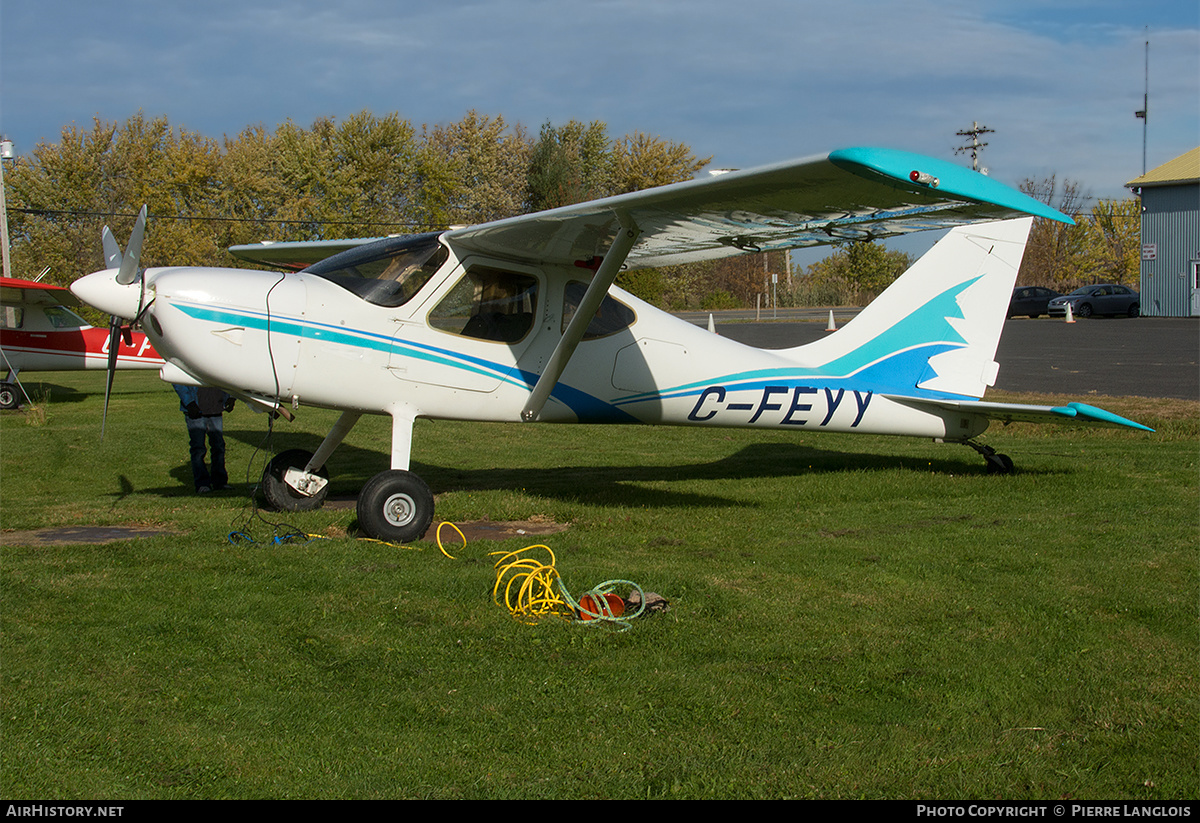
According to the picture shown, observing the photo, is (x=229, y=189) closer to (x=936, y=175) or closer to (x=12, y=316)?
(x=12, y=316)

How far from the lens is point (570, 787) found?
3410 mm

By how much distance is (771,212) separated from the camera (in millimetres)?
7012

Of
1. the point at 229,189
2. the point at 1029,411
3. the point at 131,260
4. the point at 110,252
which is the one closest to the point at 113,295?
the point at 131,260

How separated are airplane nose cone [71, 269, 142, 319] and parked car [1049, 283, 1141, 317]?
42.2 m

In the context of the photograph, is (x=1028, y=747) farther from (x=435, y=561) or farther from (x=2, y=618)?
(x=2, y=618)

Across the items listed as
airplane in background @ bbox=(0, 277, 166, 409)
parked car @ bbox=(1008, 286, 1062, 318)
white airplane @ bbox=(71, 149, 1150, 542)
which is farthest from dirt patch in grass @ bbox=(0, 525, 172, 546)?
parked car @ bbox=(1008, 286, 1062, 318)

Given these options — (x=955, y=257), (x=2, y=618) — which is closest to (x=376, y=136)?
(x=955, y=257)

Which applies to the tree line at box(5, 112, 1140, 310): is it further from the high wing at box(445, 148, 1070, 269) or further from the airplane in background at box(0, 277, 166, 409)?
the high wing at box(445, 148, 1070, 269)

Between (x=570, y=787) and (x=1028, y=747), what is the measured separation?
1.82 metres

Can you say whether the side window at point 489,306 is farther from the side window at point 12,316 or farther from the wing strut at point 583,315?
the side window at point 12,316

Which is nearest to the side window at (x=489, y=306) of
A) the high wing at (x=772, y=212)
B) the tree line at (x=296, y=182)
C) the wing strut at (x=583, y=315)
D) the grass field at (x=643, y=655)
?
the high wing at (x=772, y=212)

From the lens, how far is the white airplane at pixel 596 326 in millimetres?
6902

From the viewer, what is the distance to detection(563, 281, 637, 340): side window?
872cm

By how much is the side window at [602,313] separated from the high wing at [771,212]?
0.30 meters
